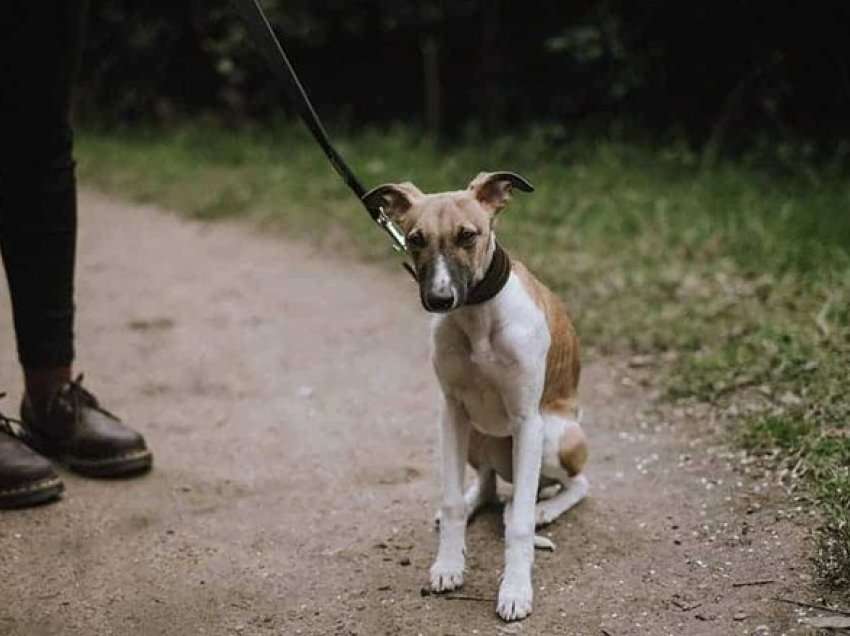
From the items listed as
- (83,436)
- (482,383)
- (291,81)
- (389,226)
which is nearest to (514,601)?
(482,383)

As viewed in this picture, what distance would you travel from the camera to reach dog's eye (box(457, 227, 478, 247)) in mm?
2693

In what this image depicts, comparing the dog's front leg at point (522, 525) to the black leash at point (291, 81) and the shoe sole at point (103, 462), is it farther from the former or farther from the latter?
the shoe sole at point (103, 462)

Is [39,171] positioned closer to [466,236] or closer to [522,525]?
[466,236]

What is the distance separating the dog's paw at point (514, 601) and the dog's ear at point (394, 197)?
0.93 metres

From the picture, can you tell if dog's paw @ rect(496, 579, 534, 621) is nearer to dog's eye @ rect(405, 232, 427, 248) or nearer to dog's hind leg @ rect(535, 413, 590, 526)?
dog's hind leg @ rect(535, 413, 590, 526)

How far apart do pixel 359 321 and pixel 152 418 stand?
132 cm

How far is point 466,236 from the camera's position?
2699 mm

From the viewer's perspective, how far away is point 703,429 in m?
4.00

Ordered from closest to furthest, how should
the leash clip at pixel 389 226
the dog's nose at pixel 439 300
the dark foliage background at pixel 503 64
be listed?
the dog's nose at pixel 439 300
the leash clip at pixel 389 226
the dark foliage background at pixel 503 64

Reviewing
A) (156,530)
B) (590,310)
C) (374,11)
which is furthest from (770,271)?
(374,11)

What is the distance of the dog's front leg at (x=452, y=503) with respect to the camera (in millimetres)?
2922

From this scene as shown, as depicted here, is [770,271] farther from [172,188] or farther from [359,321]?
[172,188]

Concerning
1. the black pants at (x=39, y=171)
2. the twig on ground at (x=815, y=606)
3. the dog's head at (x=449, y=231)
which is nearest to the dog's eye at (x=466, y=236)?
the dog's head at (x=449, y=231)

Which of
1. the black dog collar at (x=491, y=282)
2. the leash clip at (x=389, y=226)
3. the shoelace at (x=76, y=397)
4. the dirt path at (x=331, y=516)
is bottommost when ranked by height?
the dirt path at (x=331, y=516)
